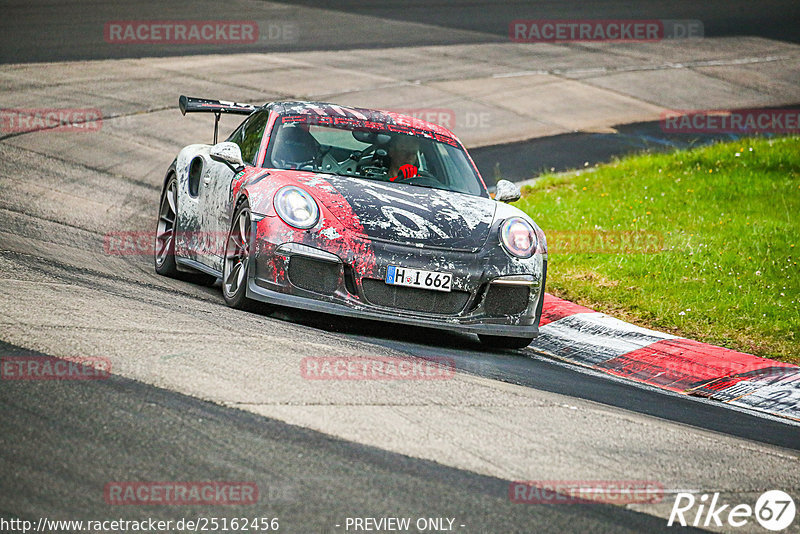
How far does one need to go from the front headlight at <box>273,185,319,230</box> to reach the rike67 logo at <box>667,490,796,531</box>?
3.02 m

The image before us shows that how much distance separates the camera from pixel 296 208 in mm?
6449

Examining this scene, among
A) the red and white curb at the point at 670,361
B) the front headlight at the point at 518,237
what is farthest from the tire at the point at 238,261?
the red and white curb at the point at 670,361

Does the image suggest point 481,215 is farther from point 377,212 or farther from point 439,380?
point 439,380

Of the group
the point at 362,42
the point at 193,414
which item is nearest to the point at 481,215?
the point at 193,414

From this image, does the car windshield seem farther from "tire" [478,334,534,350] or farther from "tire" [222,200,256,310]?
"tire" [478,334,534,350]

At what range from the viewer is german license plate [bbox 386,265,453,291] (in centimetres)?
629

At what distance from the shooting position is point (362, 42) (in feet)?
72.9

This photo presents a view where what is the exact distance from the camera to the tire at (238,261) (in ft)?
21.6

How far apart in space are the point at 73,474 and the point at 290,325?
285 centimetres

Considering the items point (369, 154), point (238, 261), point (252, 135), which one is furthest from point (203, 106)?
point (238, 261)

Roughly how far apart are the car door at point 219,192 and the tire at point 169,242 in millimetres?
579

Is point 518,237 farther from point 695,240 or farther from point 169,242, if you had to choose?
point 695,240

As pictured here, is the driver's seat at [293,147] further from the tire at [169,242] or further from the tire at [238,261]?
the tire at [169,242]

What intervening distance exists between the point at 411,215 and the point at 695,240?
417cm
